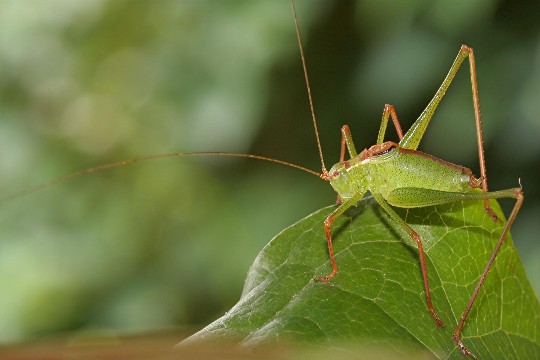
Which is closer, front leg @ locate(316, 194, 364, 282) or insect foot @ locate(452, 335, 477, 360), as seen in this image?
insect foot @ locate(452, 335, 477, 360)

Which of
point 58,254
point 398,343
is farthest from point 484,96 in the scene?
point 58,254

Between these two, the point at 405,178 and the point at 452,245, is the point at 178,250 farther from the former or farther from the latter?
the point at 452,245

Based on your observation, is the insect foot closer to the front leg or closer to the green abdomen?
the front leg

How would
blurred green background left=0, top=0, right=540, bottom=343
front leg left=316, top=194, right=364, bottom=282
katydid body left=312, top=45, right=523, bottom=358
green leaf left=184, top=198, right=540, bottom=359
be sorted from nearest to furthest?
green leaf left=184, top=198, right=540, bottom=359, front leg left=316, top=194, right=364, bottom=282, katydid body left=312, top=45, right=523, bottom=358, blurred green background left=0, top=0, right=540, bottom=343

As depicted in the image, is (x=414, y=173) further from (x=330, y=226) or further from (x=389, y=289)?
(x=389, y=289)

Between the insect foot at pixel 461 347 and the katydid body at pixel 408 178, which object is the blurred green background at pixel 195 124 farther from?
the insect foot at pixel 461 347

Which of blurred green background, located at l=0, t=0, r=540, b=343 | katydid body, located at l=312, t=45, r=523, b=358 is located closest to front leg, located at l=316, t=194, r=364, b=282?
katydid body, located at l=312, t=45, r=523, b=358
